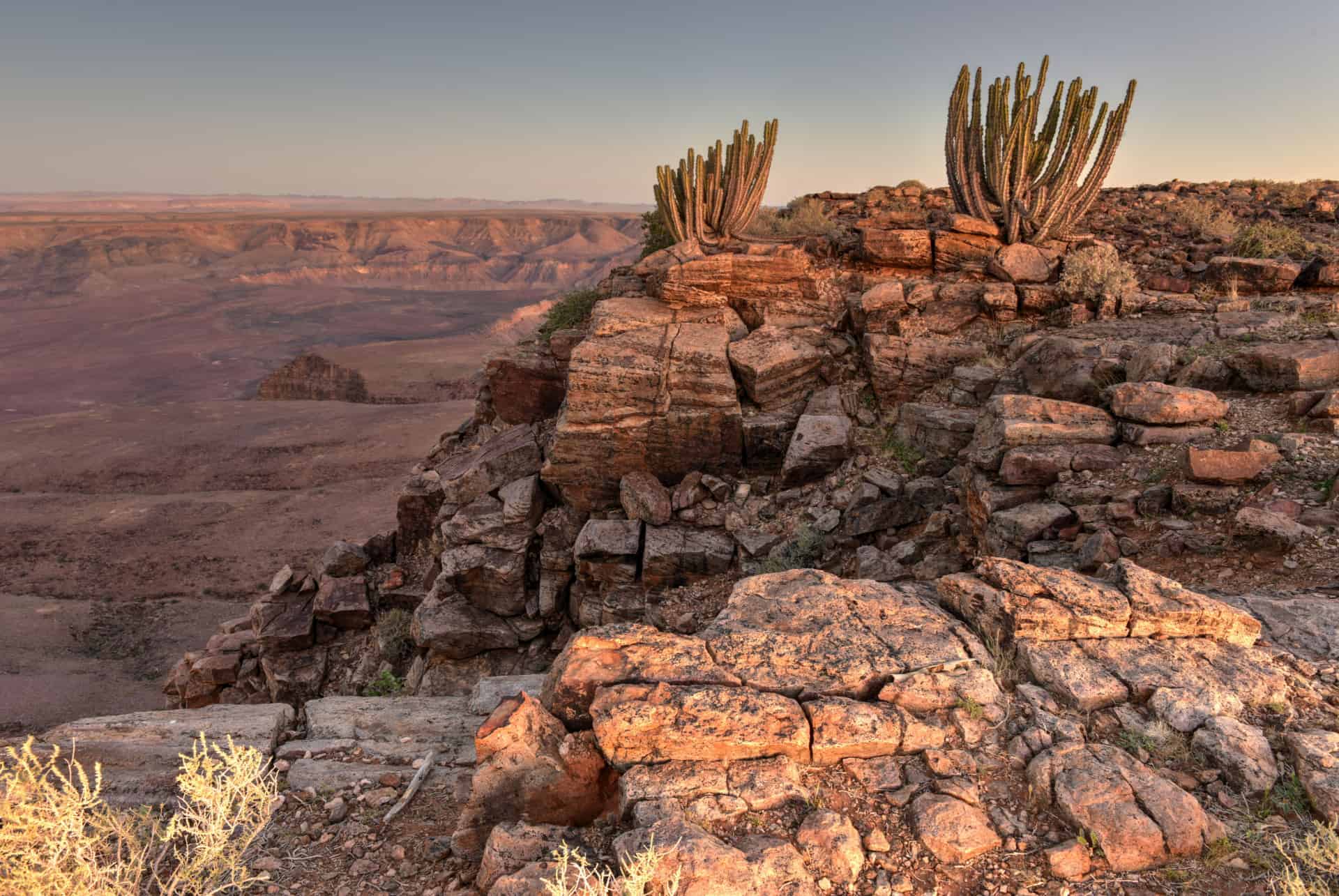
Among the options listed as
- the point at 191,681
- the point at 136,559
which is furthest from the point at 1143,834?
the point at 136,559

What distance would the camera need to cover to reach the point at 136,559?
19719 millimetres

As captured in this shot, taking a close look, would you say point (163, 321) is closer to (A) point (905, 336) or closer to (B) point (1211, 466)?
(A) point (905, 336)

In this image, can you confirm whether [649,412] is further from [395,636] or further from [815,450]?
[395,636]

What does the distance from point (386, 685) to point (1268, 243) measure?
15.5 metres

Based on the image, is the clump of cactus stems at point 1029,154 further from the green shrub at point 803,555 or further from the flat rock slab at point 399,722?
the flat rock slab at point 399,722

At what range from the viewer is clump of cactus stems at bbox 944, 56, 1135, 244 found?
11.5 meters

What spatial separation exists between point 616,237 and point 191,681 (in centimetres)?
11150

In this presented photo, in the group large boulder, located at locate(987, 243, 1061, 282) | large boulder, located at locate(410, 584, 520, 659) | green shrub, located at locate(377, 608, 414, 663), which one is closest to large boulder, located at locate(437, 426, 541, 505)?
large boulder, located at locate(410, 584, 520, 659)

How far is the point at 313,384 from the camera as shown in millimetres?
38219

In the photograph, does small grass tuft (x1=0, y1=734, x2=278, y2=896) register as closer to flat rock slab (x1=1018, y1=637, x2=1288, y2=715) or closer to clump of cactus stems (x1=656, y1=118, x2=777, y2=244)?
flat rock slab (x1=1018, y1=637, x2=1288, y2=715)

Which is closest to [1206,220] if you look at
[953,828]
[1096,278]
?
[1096,278]

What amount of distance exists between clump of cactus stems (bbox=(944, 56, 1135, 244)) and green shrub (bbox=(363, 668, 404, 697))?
12.2 meters

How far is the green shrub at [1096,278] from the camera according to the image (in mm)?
9750

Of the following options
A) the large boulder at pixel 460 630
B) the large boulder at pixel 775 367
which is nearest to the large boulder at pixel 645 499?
the large boulder at pixel 775 367
